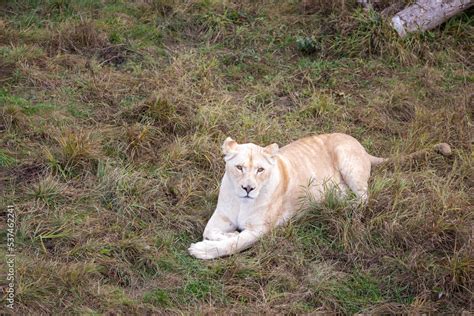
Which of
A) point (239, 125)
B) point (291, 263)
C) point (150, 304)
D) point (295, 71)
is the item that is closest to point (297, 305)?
point (291, 263)

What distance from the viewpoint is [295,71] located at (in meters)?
9.13

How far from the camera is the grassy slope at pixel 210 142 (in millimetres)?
5719

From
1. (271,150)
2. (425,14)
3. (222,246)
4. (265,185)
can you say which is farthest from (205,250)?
(425,14)

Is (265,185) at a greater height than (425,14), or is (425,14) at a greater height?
(425,14)

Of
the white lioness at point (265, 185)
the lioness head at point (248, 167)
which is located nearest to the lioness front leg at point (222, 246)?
the white lioness at point (265, 185)

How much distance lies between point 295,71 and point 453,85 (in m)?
1.80

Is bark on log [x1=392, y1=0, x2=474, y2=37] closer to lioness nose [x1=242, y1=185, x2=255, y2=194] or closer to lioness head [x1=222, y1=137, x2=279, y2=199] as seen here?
lioness head [x1=222, y1=137, x2=279, y2=199]

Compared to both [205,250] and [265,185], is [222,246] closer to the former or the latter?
[205,250]

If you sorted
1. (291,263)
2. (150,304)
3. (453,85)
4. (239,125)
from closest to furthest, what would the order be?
(150,304) < (291,263) < (239,125) < (453,85)

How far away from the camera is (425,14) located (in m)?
9.44

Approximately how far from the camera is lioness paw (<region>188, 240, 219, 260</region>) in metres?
6.02

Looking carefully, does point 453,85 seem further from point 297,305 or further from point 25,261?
point 25,261

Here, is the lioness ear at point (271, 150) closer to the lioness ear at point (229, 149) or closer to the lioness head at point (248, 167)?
the lioness head at point (248, 167)

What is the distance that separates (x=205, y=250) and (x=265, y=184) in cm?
72
